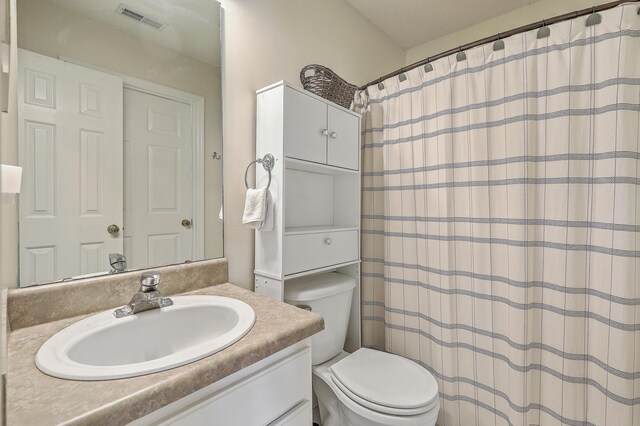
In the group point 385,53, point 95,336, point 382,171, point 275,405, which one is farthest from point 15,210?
point 385,53

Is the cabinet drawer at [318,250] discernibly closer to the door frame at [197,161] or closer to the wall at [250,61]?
the wall at [250,61]

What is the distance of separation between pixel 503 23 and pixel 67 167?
2.58 m

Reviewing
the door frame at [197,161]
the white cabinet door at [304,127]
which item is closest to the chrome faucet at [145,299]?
the door frame at [197,161]

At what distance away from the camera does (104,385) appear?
572 mm

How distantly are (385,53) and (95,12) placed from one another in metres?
1.84

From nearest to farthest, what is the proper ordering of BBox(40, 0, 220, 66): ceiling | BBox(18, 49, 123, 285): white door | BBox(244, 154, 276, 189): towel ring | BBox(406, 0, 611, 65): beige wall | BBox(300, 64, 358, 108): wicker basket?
BBox(18, 49, 123, 285): white door, BBox(40, 0, 220, 66): ceiling, BBox(244, 154, 276, 189): towel ring, BBox(300, 64, 358, 108): wicker basket, BBox(406, 0, 611, 65): beige wall

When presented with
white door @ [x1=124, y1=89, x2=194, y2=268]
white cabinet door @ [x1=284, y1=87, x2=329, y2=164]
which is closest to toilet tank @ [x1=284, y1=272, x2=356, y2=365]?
white door @ [x1=124, y1=89, x2=194, y2=268]

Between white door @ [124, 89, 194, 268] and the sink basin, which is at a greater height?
white door @ [124, 89, 194, 268]

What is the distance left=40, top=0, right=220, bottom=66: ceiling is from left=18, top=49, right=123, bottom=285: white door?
203mm

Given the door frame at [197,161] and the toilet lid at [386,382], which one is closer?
the toilet lid at [386,382]

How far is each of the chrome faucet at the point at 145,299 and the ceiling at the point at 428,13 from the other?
6.51 ft

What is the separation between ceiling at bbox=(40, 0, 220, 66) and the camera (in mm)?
980

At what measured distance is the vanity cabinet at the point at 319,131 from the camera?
129 centimetres

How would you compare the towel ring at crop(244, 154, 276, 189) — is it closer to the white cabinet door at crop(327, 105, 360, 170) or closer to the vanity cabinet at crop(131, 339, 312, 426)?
the white cabinet door at crop(327, 105, 360, 170)
